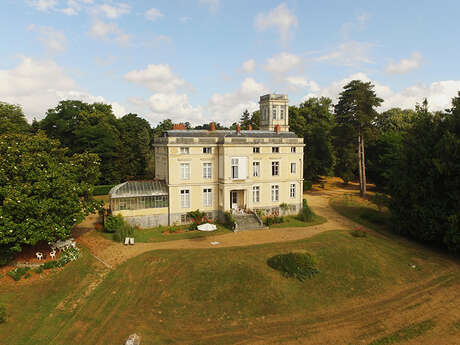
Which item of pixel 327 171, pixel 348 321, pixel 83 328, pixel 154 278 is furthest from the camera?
pixel 327 171

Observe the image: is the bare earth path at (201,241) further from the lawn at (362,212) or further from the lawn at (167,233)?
the lawn at (362,212)

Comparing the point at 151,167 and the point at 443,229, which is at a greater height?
the point at 151,167

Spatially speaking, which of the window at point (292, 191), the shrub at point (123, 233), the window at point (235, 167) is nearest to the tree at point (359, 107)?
the window at point (292, 191)

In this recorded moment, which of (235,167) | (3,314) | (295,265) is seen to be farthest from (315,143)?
(3,314)

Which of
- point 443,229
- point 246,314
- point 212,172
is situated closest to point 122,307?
point 246,314

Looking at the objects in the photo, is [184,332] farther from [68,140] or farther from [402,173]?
[68,140]

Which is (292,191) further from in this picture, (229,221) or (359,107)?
(359,107)

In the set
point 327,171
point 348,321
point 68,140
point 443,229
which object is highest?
point 68,140

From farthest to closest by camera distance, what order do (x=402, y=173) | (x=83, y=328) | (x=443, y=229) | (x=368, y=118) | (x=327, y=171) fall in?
(x=327, y=171) → (x=368, y=118) → (x=402, y=173) → (x=443, y=229) → (x=83, y=328)

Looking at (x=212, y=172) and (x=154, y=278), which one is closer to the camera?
(x=154, y=278)
